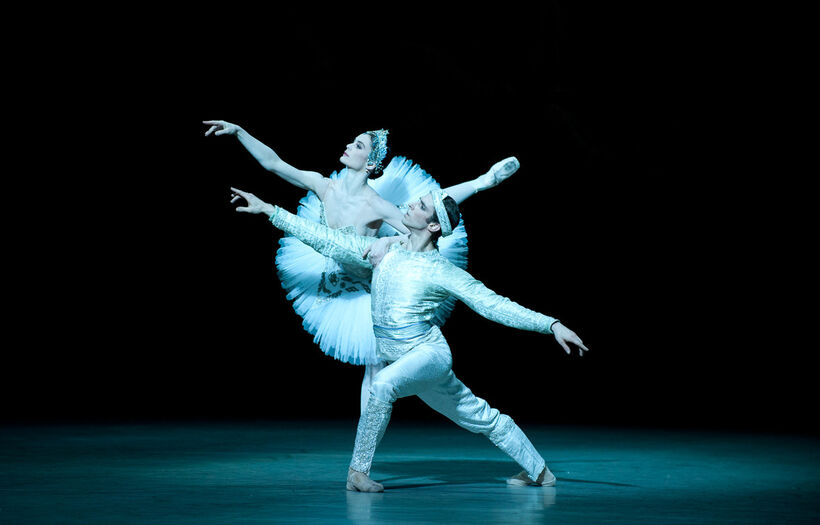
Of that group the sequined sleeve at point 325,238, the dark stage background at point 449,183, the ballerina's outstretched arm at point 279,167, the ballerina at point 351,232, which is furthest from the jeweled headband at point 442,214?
the dark stage background at point 449,183

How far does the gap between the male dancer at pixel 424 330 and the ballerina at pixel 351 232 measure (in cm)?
66

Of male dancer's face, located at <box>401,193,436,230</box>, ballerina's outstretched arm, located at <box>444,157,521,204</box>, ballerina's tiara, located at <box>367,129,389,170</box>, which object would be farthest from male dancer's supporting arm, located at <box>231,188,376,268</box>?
ballerina's outstretched arm, located at <box>444,157,521,204</box>

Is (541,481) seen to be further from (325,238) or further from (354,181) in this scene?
(354,181)

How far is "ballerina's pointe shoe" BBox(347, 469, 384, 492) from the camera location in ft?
11.0

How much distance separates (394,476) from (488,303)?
777 millimetres

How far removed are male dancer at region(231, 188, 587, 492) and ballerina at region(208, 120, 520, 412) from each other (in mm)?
663

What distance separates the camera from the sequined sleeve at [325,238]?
366cm

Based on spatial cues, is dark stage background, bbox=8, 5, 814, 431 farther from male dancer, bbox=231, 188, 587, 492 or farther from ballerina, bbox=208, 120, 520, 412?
male dancer, bbox=231, 188, 587, 492

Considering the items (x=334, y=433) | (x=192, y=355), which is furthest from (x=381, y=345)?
(x=192, y=355)

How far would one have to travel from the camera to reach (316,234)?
3.76m

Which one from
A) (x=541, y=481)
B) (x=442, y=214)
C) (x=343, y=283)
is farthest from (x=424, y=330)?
(x=343, y=283)

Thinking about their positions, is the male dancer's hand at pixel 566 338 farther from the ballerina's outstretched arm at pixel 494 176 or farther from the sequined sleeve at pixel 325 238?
the ballerina's outstretched arm at pixel 494 176

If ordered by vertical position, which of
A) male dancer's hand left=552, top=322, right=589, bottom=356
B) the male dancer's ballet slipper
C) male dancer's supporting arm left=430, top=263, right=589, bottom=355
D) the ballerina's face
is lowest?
the male dancer's ballet slipper

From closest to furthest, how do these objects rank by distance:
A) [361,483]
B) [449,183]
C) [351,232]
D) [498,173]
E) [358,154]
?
1. [361,483]
2. [351,232]
3. [358,154]
4. [498,173]
5. [449,183]
